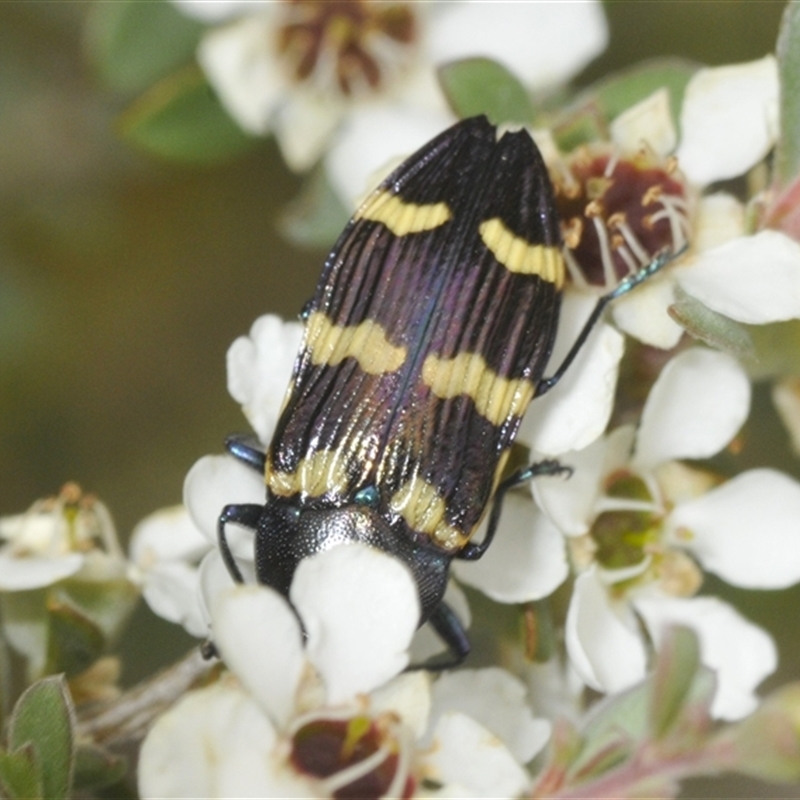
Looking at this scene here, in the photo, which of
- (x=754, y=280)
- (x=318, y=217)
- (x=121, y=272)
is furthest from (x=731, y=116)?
(x=121, y=272)

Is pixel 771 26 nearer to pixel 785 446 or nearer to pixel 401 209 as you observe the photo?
pixel 785 446

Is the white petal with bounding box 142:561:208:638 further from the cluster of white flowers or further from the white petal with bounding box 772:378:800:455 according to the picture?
the white petal with bounding box 772:378:800:455

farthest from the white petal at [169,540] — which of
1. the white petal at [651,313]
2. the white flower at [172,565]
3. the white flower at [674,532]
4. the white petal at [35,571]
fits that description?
the white petal at [651,313]

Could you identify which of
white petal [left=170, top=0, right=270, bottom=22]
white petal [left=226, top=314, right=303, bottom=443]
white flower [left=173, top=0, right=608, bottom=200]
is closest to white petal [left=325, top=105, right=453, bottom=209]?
white flower [left=173, top=0, right=608, bottom=200]

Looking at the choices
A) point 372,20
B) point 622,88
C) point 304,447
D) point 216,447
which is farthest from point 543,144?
point 216,447

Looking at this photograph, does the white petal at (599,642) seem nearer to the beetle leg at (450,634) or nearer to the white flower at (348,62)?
the beetle leg at (450,634)

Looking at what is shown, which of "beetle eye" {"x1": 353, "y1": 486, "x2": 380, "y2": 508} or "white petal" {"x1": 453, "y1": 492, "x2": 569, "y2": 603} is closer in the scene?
"white petal" {"x1": 453, "y1": 492, "x2": 569, "y2": 603}
